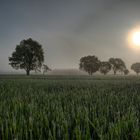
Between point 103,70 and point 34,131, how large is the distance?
13698 centimetres

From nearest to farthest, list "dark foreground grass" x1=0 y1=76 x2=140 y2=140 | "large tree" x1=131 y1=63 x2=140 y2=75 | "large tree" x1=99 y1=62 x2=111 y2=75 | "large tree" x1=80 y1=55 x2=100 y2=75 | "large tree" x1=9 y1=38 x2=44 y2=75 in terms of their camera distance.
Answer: "dark foreground grass" x1=0 y1=76 x2=140 y2=140, "large tree" x1=9 y1=38 x2=44 y2=75, "large tree" x1=80 y1=55 x2=100 y2=75, "large tree" x1=99 y1=62 x2=111 y2=75, "large tree" x1=131 y1=63 x2=140 y2=75

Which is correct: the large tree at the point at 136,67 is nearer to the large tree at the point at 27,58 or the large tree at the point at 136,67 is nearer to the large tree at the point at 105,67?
the large tree at the point at 105,67

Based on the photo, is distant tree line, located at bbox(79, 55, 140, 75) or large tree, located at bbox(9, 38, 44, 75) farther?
distant tree line, located at bbox(79, 55, 140, 75)

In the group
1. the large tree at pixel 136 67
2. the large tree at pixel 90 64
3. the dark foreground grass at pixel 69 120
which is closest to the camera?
the dark foreground grass at pixel 69 120

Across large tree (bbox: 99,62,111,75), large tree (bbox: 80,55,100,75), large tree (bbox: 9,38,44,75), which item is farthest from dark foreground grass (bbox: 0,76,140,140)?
large tree (bbox: 99,62,111,75)

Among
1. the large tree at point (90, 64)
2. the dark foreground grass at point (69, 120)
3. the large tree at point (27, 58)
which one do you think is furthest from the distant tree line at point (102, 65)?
the dark foreground grass at point (69, 120)

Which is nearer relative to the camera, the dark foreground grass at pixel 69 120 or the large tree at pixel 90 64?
the dark foreground grass at pixel 69 120

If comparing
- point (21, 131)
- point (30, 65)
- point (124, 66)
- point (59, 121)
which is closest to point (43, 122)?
point (59, 121)

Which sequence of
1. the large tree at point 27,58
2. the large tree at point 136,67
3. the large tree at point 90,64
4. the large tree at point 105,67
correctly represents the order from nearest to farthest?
the large tree at point 27,58, the large tree at point 90,64, the large tree at point 105,67, the large tree at point 136,67

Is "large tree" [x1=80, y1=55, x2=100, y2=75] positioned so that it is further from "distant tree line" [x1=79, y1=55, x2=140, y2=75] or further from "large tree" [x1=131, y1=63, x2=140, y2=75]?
"large tree" [x1=131, y1=63, x2=140, y2=75]

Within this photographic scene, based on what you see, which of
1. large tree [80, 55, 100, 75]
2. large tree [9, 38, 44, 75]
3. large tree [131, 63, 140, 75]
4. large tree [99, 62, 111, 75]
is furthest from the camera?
large tree [131, 63, 140, 75]

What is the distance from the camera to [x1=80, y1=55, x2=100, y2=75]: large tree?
117 meters

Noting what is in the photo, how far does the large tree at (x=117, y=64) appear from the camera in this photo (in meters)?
143

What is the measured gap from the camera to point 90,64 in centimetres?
11812
